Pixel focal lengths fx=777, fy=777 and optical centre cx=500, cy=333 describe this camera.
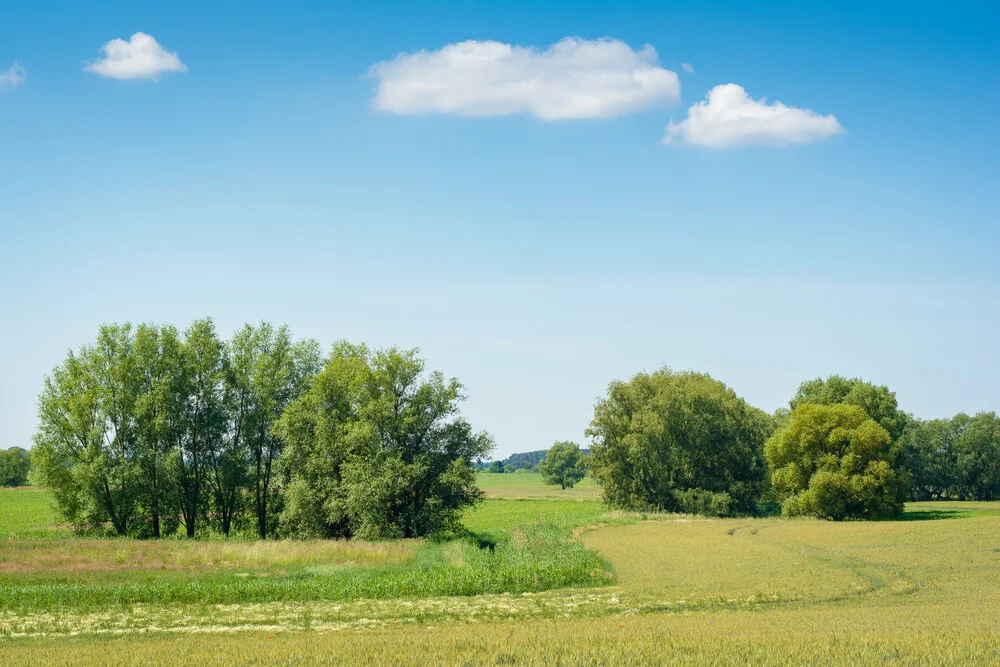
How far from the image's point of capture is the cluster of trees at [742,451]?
73.8 m

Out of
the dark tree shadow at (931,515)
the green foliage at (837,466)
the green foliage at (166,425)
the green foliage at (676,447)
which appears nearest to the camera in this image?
the green foliage at (166,425)

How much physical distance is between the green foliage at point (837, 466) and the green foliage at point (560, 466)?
10506 cm

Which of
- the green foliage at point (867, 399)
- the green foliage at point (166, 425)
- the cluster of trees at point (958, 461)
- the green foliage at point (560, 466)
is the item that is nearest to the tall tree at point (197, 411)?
the green foliage at point (166, 425)

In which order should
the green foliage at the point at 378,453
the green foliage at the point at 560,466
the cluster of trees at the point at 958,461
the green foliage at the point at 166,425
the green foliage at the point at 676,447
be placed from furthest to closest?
the green foliage at the point at 560,466 < the cluster of trees at the point at 958,461 < the green foliage at the point at 676,447 < the green foliage at the point at 166,425 < the green foliage at the point at 378,453

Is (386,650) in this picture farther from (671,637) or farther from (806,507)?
(806,507)

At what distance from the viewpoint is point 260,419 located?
2491 inches

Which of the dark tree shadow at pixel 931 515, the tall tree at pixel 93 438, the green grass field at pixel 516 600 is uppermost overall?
the tall tree at pixel 93 438

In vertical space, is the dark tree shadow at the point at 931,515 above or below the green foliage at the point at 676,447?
below

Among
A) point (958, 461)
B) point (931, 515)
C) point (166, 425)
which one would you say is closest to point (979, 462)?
point (958, 461)

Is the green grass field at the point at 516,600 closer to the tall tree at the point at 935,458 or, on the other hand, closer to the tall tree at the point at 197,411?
the tall tree at the point at 197,411

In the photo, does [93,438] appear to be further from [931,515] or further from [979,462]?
[979,462]

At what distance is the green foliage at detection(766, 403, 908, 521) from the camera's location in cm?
7312

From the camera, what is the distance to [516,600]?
92.9ft

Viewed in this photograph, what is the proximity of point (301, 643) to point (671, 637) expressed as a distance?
28.4ft
